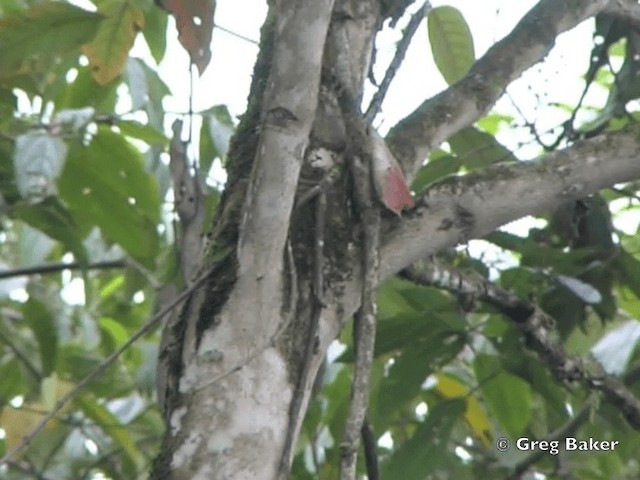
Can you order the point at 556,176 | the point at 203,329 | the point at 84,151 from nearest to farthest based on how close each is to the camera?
1. the point at 203,329
2. the point at 556,176
3. the point at 84,151

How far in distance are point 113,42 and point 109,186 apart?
0.89ft

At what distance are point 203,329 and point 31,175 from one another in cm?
58

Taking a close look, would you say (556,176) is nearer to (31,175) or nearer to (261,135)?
(261,135)

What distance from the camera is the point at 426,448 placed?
1.57 metres

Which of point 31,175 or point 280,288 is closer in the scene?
point 280,288

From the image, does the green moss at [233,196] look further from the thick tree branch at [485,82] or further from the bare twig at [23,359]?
the bare twig at [23,359]

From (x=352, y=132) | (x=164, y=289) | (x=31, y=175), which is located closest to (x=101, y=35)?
(x=31, y=175)

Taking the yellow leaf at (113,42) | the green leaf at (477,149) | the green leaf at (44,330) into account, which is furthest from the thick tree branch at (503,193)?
the green leaf at (44,330)

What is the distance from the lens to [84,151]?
5.35 feet

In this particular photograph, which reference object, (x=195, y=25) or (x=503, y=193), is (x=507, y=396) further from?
(x=195, y=25)

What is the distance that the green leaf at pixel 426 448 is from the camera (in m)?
1.56

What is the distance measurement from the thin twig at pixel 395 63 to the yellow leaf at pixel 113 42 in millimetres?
343

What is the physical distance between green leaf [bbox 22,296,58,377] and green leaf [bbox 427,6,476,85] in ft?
2.27

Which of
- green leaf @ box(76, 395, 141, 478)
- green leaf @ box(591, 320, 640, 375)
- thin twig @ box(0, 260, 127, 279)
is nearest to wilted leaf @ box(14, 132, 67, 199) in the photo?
thin twig @ box(0, 260, 127, 279)
